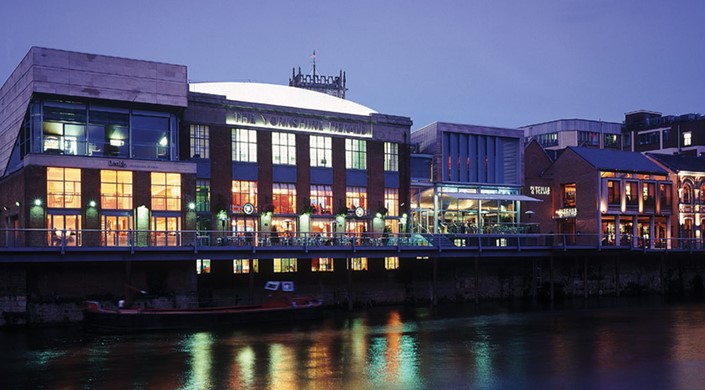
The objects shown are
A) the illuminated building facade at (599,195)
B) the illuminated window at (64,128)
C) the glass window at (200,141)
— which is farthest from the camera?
the illuminated building facade at (599,195)

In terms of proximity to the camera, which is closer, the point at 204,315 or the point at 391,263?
the point at 204,315

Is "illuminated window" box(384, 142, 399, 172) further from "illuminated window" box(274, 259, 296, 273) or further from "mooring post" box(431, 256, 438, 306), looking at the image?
"illuminated window" box(274, 259, 296, 273)

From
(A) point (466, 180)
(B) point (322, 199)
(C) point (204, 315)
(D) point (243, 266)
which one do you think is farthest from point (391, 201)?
(C) point (204, 315)

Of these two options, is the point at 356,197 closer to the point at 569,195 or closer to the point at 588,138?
the point at 569,195

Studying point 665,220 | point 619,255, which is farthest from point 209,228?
point 665,220

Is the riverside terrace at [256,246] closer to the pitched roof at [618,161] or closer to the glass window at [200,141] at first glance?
the glass window at [200,141]

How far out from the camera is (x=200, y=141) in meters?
53.7

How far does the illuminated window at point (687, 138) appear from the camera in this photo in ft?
345

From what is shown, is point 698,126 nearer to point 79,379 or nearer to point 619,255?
point 619,255

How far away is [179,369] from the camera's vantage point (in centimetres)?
3066

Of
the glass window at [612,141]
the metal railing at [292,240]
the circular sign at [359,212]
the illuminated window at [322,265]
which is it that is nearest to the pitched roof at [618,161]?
the metal railing at [292,240]

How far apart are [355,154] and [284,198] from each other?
7133 millimetres

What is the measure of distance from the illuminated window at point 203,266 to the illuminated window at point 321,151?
11.8 m

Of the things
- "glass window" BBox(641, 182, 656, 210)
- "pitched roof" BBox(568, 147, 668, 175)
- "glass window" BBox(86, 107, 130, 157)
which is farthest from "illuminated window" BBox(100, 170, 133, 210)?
"glass window" BBox(641, 182, 656, 210)
